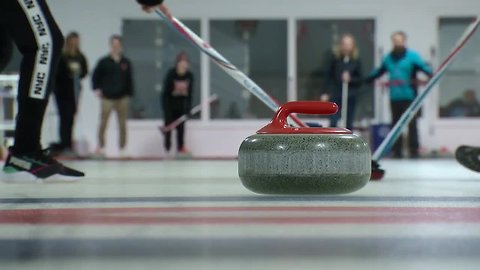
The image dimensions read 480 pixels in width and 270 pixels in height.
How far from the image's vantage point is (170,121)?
6.65 metres

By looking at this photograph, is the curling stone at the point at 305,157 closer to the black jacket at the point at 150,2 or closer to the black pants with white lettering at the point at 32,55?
the black jacket at the point at 150,2

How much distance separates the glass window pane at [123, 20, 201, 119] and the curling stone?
6195 millimetres

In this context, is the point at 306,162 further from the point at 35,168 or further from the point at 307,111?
the point at 35,168

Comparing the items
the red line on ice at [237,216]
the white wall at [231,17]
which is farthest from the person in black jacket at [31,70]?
the white wall at [231,17]

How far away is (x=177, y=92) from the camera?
6.52m

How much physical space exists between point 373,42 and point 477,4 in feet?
3.86

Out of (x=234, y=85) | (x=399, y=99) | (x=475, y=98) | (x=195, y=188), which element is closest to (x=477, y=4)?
(x=475, y=98)

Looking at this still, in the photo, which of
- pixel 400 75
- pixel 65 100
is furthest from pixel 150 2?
pixel 400 75

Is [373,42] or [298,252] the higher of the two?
[373,42]

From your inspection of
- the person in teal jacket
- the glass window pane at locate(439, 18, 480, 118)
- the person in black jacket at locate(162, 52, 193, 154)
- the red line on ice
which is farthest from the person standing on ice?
the glass window pane at locate(439, 18, 480, 118)

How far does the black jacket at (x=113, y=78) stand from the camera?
6199 mm

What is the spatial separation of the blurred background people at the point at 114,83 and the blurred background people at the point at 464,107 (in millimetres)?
3482

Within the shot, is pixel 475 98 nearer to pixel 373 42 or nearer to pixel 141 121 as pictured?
pixel 373 42

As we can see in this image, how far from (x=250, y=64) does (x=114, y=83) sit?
2.00 m
